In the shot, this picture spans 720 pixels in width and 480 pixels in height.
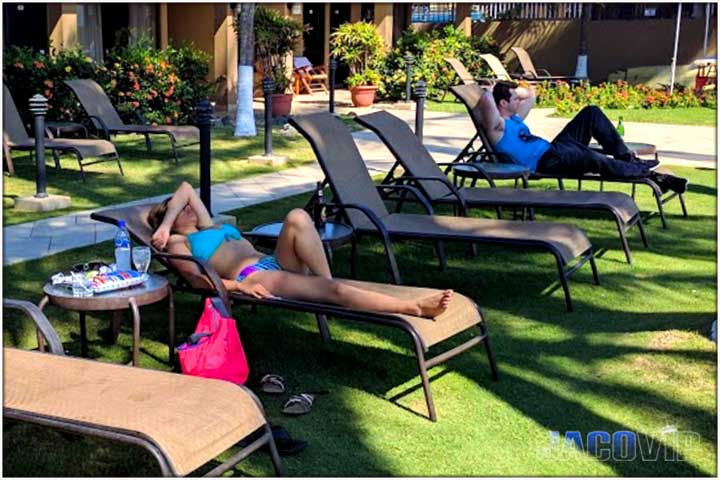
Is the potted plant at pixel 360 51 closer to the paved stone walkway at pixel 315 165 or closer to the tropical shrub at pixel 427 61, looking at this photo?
the tropical shrub at pixel 427 61

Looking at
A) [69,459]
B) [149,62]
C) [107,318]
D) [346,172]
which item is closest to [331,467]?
[69,459]

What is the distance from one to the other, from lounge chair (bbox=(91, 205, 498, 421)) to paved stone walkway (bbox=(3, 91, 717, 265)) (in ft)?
5.96

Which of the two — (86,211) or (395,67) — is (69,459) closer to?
(86,211)

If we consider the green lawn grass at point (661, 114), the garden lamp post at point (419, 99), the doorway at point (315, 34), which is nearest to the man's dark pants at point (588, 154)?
the garden lamp post at point (419, 99)

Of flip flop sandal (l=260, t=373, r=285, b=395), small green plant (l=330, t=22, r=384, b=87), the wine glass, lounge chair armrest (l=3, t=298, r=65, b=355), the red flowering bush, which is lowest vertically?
flip flop sandal (l=260, t=373, r=285, b=395)

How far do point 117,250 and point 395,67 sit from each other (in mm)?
14782

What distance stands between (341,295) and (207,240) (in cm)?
91

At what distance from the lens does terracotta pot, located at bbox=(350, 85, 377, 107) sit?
17.4 metres

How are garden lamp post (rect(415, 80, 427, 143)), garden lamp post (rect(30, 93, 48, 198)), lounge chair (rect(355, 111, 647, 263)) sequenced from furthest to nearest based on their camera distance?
1. garden lamp post (rect(415, 80, 427, 143))
2. garden lamp post (rect(30, 93, 48, 198))
3. lounge chair (rect(355, 111, 647, 263))

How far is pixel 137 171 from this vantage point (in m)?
9.95

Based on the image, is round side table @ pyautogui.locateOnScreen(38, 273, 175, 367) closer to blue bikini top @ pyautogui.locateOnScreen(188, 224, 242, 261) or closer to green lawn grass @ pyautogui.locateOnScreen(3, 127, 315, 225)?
blue bikini top @ pyautogui.locateOnScreen(188, 224, 242, 261)

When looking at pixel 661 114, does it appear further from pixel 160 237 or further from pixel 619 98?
pixel 160 237

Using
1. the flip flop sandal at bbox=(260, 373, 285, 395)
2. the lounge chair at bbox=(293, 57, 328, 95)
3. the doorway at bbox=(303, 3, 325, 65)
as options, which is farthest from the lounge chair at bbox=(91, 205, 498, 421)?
the doorway at bbox=(303, 3, 325, 65)

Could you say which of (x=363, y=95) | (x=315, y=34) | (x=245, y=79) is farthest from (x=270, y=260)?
(x=315, y=34)
